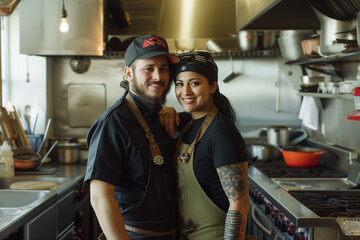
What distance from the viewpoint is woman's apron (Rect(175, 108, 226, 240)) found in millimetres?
1812

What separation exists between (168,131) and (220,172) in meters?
0.34

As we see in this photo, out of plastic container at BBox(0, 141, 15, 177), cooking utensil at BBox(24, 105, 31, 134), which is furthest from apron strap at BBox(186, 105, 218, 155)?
cooking utensil at BBox(24, 105, 31, 134)

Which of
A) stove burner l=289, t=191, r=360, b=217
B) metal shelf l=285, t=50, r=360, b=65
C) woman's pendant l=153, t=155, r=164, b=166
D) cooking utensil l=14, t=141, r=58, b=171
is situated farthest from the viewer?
cooking utensil l=14, t=141, r=58, b=171

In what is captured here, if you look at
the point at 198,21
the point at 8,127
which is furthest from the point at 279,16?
the point at 8,127

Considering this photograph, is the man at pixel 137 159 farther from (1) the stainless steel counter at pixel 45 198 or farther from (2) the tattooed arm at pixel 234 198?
(1) the stainless steel counter at pixel 45 198

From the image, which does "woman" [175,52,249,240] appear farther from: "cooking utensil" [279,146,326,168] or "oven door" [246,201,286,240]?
"cooking utensil" [279,146,326,168]

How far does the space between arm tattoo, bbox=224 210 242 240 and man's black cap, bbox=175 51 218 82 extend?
1.79 ft

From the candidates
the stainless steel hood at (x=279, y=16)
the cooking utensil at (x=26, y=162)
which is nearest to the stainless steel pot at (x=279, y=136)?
the stainless steel hood at (x=279, y=16)

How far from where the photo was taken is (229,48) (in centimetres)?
437

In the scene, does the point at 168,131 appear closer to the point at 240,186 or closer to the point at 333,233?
the point at 240,186

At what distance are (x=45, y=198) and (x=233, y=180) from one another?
122cm

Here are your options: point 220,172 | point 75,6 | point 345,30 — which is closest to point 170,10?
point 75,6

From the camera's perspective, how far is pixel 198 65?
1.83m

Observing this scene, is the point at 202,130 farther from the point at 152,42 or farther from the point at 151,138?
the point at 152,42
